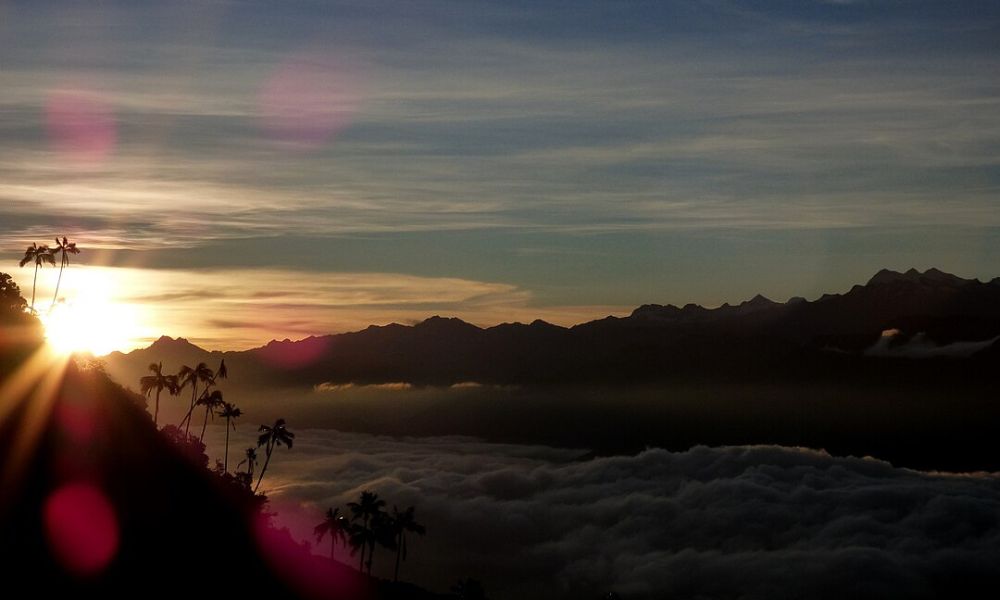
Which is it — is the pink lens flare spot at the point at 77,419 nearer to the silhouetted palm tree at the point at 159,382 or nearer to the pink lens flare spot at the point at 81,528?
the pink lens flare spot at the point at 81,528

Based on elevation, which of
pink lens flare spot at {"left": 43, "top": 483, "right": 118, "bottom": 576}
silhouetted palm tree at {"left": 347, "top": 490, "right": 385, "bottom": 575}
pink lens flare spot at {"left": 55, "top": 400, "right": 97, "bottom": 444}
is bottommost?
silhouetted palm tree at {"left": 347, "top": 490, "right": 385, "bottom": 575}

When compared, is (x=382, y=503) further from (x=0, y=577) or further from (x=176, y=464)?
(x=0, y=577)

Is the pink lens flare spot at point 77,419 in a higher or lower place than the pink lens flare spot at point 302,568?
higher

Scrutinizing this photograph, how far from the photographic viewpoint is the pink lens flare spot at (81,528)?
6650cm

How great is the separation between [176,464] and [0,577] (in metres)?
22.8

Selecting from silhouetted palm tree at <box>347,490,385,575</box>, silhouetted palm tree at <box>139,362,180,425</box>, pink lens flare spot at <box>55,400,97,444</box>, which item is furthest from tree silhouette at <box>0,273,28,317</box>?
silhouetted palm tree at <box>347,490,385,575</box>

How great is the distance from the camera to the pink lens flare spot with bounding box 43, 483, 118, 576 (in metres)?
66.5

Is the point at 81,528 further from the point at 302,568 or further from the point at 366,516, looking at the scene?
the point at 366,516

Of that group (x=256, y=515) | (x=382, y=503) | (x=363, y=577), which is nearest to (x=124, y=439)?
(x=256, y=515)

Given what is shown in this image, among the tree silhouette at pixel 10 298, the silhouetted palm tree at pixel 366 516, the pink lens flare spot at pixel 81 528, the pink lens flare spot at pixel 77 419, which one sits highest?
the tree silhouette at pixel 10 298

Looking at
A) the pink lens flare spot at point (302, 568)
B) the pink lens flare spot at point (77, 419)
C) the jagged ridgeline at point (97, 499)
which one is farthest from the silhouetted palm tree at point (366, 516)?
the pink lens flare spot at point (77, 419)

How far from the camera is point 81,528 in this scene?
68938 millimetres

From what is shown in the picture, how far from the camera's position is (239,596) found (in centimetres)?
7838

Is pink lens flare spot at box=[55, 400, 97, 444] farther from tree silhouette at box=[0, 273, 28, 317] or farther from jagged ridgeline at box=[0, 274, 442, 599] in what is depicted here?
tree silhouette at box=[0, 273, 28, 317]
